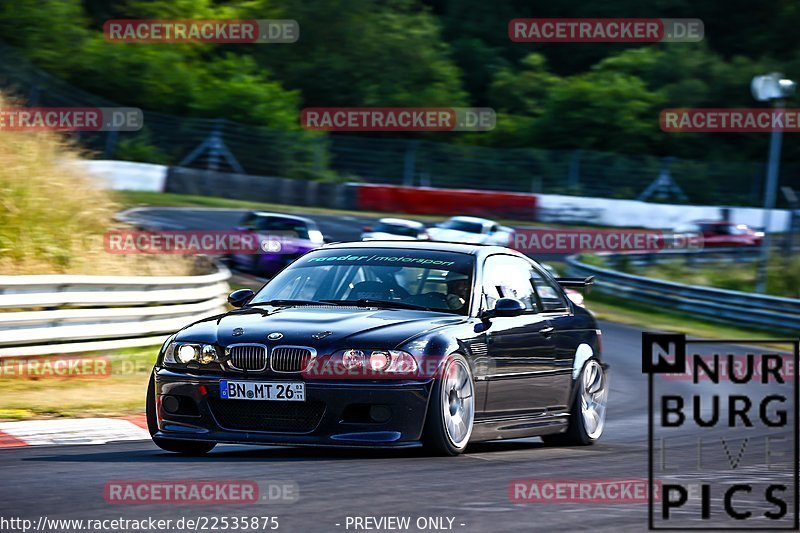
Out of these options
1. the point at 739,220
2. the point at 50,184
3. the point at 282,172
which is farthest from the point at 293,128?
the point at 50,184

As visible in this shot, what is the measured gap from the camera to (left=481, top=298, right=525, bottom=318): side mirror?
7969 mm

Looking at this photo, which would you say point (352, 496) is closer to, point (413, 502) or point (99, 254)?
point (413, 502)

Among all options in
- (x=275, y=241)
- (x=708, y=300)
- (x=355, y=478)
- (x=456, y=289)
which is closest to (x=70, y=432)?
(x=456, y=289)

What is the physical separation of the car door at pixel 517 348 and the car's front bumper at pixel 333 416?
0.93 meters

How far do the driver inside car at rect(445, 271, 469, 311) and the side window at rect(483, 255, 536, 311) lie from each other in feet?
0.61

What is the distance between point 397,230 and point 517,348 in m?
21.0

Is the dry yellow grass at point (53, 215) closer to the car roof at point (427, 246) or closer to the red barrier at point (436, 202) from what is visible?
the car roof at point (427, 246)

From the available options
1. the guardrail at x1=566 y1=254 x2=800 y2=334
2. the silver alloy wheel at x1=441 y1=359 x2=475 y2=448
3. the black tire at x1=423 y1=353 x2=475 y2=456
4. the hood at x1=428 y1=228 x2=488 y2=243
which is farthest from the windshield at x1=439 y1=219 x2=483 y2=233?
the black tire at x1=423 y1=353 x2=475 y2=456

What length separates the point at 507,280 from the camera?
8711mm

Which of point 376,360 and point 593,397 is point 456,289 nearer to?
point 376,360

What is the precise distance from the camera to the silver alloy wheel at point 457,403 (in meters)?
7.25

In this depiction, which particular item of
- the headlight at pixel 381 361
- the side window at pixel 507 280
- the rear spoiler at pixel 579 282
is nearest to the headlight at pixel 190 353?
the headlight at pixel 381 361

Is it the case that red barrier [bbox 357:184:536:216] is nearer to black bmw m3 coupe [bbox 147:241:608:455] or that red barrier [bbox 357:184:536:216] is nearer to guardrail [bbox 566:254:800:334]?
guardrail [bbox 566:254:800:334]

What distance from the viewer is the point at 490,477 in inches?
256
